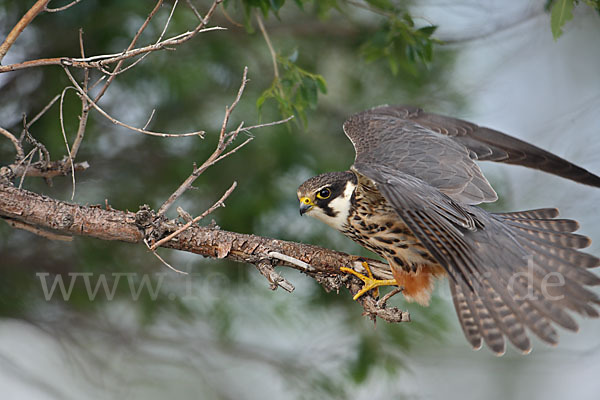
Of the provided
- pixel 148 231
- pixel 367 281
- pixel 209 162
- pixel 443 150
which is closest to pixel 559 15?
pixel 443 150

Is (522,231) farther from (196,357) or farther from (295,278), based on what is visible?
(196,357)

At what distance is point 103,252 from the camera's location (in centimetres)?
365

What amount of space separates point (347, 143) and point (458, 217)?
187 centimetres

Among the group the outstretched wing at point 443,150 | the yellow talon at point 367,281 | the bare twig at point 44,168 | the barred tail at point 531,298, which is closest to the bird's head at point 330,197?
the outstretched wing at point 443,150

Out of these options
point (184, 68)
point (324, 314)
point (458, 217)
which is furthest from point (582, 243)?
point (184, 68)

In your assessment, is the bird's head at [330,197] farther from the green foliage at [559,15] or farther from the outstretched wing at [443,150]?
the green foliage at [559,15]

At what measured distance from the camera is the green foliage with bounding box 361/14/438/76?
3.03 meters

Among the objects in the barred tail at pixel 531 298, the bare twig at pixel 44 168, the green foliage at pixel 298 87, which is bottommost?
the barred tail at pixel 531 298

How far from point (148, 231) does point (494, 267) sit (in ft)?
4.40

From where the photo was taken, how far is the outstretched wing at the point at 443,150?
9.01 ft

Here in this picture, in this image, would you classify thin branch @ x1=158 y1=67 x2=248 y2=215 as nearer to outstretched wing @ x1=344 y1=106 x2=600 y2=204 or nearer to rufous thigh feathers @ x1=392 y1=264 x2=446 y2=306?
outstretched wing @ x1=344 y1=106 x2=600 y2=204

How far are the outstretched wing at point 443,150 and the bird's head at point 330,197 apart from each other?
14 cm

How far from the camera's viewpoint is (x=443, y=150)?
3.02 m

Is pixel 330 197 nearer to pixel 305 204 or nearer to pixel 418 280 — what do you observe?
pixel 305 204
